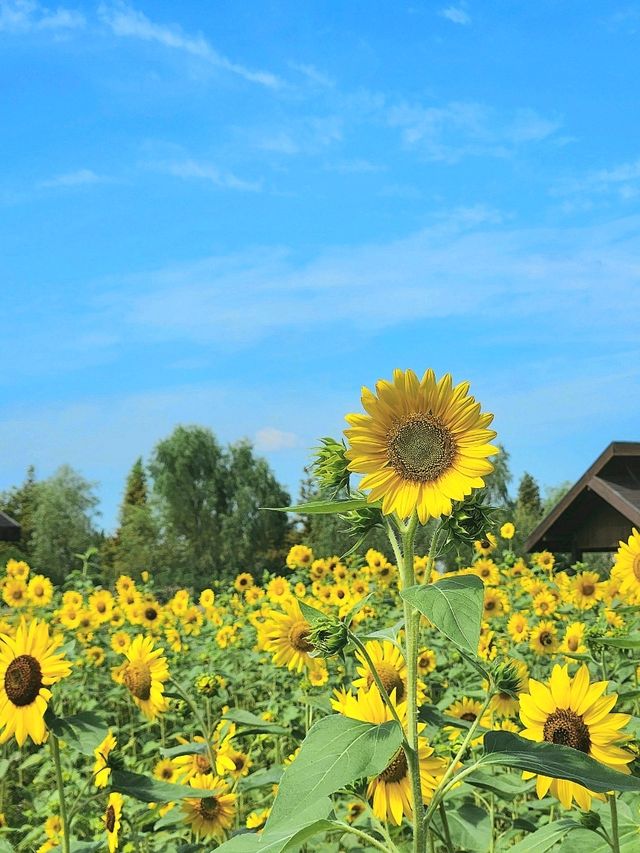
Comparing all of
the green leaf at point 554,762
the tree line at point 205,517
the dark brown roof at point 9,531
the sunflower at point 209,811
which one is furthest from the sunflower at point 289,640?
the tree line at point 205,517

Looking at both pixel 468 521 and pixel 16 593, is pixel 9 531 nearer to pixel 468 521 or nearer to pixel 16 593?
pixel 16 593

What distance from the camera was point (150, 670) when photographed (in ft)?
13.1

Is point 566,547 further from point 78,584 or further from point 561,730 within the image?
point 561,730

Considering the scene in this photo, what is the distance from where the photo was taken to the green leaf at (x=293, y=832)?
5.02 ft

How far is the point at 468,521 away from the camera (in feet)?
5.81

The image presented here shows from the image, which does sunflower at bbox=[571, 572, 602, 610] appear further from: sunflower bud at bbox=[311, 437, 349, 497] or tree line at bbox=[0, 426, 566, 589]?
tree line at bbox=[0, 426, 566, 589]

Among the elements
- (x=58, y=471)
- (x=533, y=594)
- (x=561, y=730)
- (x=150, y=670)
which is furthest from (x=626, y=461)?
(x=58, y=471)

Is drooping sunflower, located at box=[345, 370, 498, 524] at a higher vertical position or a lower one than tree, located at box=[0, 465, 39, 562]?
lower

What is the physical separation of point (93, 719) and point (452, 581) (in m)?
1.47

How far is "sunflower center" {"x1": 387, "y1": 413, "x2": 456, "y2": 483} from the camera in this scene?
1893 millimetres

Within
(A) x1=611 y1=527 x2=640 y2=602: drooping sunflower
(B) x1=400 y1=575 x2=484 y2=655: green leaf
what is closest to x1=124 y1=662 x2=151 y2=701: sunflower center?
(A) x1=611 y1=527 x2=640 y2=602: drooping sunflower

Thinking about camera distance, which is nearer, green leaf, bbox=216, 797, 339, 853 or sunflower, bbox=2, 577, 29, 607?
green leaf, bbox=216, 797, 339, 853

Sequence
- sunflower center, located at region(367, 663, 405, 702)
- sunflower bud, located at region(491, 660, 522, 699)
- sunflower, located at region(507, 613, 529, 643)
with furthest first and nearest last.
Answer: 1. sunflower, located at region(507, 613, 529, 643)
2. sunflower center, located at region(367, 663, 405, 702)
3. sunflower bud, located at region(491, 660, 522, 699)

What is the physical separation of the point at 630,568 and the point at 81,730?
2297 millimetres
